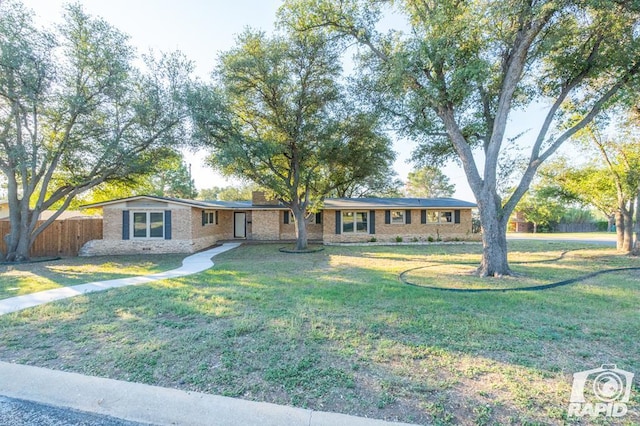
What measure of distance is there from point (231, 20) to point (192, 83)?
116 inches

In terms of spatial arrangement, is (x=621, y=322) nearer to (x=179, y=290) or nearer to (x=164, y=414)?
(x=164, y=414)

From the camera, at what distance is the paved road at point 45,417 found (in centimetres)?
254

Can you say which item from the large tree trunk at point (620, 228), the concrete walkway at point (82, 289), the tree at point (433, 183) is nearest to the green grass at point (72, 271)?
the concrete walkway at point (82, 289)

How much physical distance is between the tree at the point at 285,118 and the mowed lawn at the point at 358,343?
744 cm

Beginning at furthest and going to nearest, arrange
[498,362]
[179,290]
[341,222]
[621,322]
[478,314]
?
[341,222], [179,290], [478,314], [621,322], [498,362]

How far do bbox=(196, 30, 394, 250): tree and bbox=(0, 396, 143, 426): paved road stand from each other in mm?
10215

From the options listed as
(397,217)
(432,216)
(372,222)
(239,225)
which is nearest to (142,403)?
(372,222)

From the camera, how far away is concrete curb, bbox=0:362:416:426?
2.50 m

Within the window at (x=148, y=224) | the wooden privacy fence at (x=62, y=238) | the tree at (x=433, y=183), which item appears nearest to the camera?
the wooden privacy fence at (x=62, y=238)

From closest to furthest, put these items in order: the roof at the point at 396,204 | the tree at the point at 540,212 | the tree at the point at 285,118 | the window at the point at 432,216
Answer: the tree at the point at 285,118, the roof at the point at 396,204, the window at the point at 432,216, the tree at the point at 540,212

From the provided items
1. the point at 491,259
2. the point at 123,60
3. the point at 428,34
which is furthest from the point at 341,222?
the point at 123,60

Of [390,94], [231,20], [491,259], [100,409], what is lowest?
[100,409]

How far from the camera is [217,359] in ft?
11.6

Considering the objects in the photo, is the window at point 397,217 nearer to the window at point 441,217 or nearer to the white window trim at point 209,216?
the window at point 441,217
